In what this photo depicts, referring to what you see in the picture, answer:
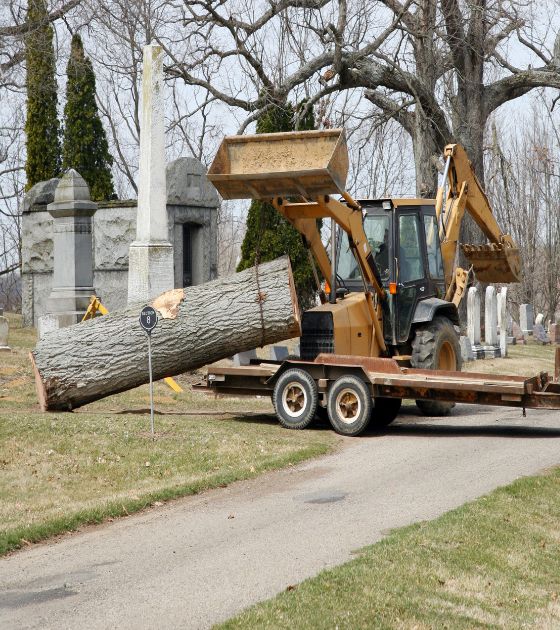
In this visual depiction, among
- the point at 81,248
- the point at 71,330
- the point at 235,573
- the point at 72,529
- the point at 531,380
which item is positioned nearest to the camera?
the point at 235,573

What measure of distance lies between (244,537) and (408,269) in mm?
7585

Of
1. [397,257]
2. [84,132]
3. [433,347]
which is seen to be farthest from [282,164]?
[84,132]

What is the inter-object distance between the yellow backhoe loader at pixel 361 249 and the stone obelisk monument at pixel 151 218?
3922 mm

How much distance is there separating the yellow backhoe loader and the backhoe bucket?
12 mm

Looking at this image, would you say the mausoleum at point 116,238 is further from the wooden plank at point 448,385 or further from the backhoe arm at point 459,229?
the wooden plank at point 448,385

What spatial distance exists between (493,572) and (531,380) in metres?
6.04

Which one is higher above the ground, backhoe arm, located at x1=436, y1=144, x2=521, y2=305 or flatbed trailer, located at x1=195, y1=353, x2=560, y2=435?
backhoe arm, located at x1=436, y1=144, x2=521, y2=305

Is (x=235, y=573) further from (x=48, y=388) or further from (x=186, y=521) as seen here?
(x=48, y=388)

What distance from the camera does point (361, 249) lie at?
570 inches

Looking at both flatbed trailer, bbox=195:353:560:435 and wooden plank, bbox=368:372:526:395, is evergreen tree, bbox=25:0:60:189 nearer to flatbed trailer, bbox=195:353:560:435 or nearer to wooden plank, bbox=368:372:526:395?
flatbed trailer, bbox=195:353:560:435

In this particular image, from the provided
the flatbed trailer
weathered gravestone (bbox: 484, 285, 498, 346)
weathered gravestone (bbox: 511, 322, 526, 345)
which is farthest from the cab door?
weathered gravestone (bbox: 511, 322, 526, 345)

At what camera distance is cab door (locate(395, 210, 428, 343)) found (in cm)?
1538

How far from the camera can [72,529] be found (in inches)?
363

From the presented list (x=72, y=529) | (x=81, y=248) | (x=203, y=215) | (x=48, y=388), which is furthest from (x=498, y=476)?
(x=203, y=215)
